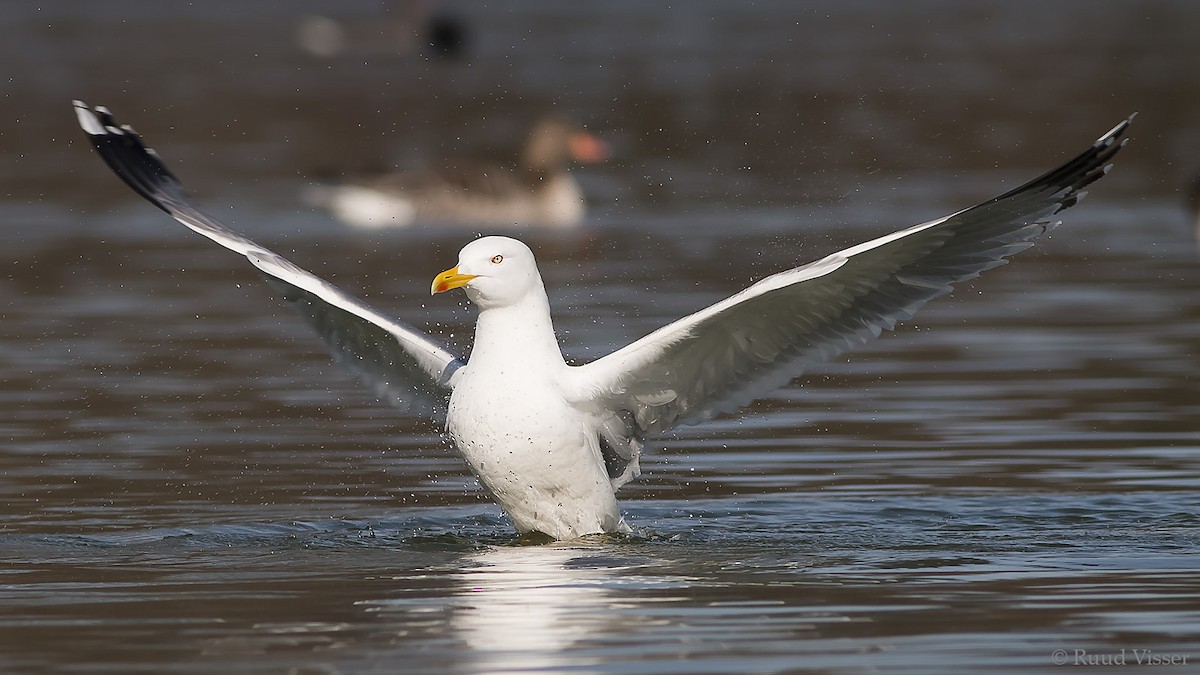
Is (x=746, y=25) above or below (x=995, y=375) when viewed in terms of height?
above

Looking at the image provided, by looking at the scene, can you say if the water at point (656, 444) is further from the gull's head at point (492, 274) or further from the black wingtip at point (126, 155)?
the black wingtip at point (126, 155)

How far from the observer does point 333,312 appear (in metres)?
10.4

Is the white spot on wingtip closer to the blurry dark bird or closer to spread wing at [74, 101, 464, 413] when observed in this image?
spread wing at [74, 101, 464, 413]

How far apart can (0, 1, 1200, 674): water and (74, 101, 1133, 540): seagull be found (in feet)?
1.06

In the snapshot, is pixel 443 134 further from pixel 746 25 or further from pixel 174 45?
pixel 746 25

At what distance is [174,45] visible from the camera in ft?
152

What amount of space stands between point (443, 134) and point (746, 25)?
800 inches

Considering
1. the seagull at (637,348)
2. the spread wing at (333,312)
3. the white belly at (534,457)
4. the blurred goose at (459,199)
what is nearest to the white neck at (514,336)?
the seagull at (637,348)

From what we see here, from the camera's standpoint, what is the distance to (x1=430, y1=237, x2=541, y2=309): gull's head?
9.09 metres

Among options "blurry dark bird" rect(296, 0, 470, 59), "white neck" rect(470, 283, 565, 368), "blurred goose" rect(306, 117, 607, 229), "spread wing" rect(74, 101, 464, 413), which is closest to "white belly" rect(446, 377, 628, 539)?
"white neck" rect(470, 283, 565, 368)

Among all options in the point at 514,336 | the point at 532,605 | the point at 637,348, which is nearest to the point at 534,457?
the point at 514,336

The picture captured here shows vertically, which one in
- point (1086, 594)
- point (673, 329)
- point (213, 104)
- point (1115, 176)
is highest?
point (213, 104)

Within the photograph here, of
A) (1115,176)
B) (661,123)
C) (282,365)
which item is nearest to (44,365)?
(282,365)

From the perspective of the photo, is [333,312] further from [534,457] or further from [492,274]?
[534,457]
